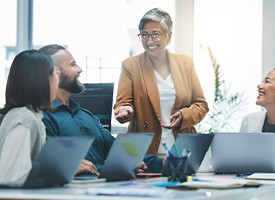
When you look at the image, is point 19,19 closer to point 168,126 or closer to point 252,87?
point 252,87

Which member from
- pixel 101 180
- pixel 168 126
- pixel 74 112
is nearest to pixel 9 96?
pixel 101 180

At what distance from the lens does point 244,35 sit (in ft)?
18.8

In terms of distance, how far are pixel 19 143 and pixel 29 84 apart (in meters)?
0.37

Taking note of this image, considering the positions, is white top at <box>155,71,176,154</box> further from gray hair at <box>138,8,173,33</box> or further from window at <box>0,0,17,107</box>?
window at <box>0,0,17,107</box>

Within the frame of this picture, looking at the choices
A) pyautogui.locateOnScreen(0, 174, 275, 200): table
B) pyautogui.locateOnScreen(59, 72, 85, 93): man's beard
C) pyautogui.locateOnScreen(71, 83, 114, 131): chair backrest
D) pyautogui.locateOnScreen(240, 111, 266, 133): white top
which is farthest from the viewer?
pyautogui.locateOnScreen(71, 83, 114, 131): chair backrest

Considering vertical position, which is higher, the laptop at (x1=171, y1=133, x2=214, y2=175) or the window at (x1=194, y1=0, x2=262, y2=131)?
the window at (x1=194, y1=0, x2=262, y2=131)

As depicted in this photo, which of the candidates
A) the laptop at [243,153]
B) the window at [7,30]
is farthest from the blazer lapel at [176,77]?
the window at [7,30]

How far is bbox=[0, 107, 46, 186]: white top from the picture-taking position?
8.11 ft

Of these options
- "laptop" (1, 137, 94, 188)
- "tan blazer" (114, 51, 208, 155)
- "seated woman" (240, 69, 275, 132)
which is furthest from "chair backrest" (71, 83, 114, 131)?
"laptop" (1, 137, 94, 188)

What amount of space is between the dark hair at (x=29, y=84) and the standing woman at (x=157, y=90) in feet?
3.85

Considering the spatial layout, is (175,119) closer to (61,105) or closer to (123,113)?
(123,113)

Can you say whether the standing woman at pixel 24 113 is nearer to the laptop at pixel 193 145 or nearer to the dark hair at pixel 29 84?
the dark hair at pixel 29 84

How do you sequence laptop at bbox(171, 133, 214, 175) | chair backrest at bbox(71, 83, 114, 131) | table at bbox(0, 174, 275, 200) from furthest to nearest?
1. chair backrest at bbox(71, 83, 114, 131)
2. laptop at bbox(171, 133, 214, 175)
3. table at bbox(0, 174, 275, 200)

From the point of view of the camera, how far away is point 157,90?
13.6ft
